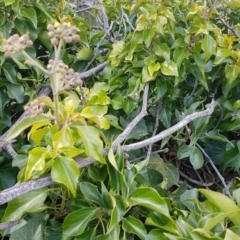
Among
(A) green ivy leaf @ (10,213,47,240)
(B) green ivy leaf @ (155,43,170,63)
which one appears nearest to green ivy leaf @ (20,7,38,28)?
(B) green ivy leaf @ (155,43,170,63)

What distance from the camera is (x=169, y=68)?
36.5 inches

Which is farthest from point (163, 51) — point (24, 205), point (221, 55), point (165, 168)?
point (24, 205)

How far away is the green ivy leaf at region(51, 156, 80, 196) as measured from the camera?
616 mm

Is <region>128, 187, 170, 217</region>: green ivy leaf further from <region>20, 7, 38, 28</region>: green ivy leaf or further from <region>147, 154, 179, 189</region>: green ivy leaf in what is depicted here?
<region>20, 7, 38, 28</region>: green ivy leaf

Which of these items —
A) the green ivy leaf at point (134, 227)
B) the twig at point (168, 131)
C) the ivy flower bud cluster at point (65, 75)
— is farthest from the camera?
the twig at point (168, 131)

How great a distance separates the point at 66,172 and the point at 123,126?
1.18ft

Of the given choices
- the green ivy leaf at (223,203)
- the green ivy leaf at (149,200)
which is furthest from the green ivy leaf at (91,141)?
the green ivy leaf at (223,203)

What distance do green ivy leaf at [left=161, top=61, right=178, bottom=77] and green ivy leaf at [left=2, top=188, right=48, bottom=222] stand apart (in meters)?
0.44

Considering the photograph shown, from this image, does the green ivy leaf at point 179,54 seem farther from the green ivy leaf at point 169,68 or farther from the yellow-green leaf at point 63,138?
the yellow-green leaf at point 63,138

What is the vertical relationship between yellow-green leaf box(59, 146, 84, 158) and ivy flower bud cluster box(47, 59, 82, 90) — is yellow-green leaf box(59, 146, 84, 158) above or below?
below

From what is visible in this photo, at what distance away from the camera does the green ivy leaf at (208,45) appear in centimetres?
93

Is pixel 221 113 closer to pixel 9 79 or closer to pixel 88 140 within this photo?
pixel 88 140

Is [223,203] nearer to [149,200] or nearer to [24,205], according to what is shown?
[149,200]

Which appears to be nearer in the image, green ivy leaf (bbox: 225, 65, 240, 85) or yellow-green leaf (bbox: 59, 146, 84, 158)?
yellow-green leaf (bbox: 59, 146, 84, 158)
